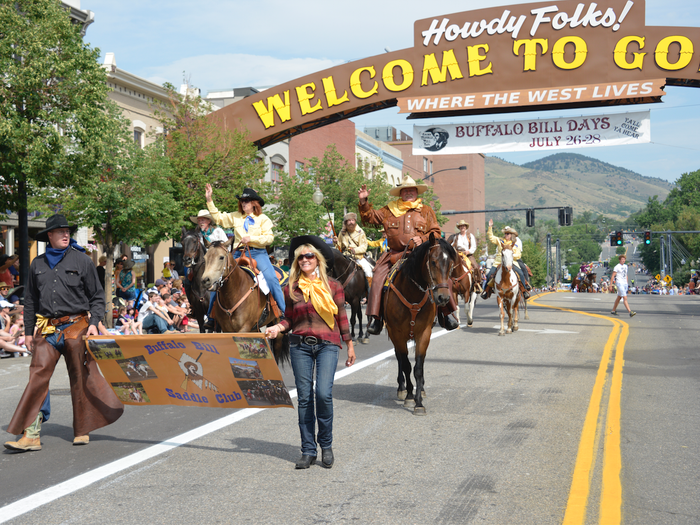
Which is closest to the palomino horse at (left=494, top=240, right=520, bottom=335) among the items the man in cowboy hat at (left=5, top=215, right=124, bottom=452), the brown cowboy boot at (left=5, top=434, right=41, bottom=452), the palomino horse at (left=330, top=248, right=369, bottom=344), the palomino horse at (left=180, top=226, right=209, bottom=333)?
the palomino horse at (left=330, top=248, right=369, bottom=344)

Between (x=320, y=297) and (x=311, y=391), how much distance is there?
2.73ft

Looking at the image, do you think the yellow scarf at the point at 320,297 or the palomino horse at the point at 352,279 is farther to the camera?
the palomino horse at the point at 352,279

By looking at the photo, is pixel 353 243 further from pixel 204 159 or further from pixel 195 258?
pixel 204 159

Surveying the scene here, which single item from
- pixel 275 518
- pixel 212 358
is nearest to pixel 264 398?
pixel 212 358

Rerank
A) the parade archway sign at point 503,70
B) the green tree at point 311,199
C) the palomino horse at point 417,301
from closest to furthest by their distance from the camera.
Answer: the palomino horse at point 417,301
the parade archway sign at point 503,70
the green tree at point 311,199

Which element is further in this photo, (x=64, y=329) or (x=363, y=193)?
(x=363, y=193)

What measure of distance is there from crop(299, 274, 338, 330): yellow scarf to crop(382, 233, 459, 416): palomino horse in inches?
84.9

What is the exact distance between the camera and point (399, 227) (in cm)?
962

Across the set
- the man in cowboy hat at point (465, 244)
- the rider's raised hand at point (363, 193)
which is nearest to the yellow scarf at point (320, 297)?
the rider's raised hand at point (363, 193)

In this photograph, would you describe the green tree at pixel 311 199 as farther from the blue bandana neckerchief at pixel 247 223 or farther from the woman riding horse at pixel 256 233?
the blue bandana neckerchief at pixel 247 223

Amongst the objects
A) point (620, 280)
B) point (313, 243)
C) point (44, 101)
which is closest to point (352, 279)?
point (313, 243)

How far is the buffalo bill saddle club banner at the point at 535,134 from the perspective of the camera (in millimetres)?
26000

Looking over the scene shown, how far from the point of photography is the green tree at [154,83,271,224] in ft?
85.5

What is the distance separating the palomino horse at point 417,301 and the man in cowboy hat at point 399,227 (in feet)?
0.85
